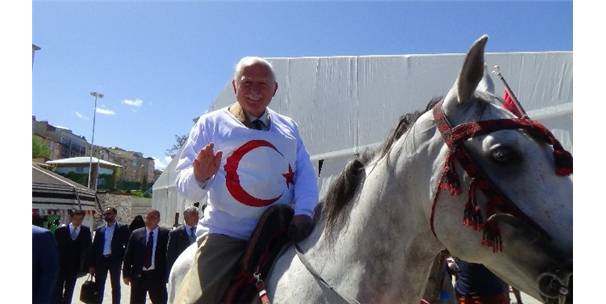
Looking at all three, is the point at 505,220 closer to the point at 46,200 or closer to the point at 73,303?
the point at 73,303

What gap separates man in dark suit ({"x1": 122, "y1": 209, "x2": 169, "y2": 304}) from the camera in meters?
8.77

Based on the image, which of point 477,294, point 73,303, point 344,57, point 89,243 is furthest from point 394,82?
point 73,303

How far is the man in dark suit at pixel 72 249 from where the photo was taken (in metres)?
8.92

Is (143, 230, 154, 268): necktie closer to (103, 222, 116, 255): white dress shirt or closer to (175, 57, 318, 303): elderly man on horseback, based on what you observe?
(103, 222, 116, 255): white dress shirt

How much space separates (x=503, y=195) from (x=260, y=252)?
1.18 meters

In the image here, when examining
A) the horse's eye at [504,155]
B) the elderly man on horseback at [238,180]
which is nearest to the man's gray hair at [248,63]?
the elderly man on horseback at [238,180]

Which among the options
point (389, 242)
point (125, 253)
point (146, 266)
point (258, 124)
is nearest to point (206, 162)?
point (258, 124)

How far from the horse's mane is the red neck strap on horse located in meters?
0.37

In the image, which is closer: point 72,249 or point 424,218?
point 424,218

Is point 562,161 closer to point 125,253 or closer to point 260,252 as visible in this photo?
point 260,252

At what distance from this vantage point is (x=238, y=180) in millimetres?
2295

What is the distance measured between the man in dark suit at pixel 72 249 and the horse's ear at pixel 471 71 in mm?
9145

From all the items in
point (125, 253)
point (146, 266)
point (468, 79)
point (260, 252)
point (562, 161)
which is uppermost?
point (468, 79)
